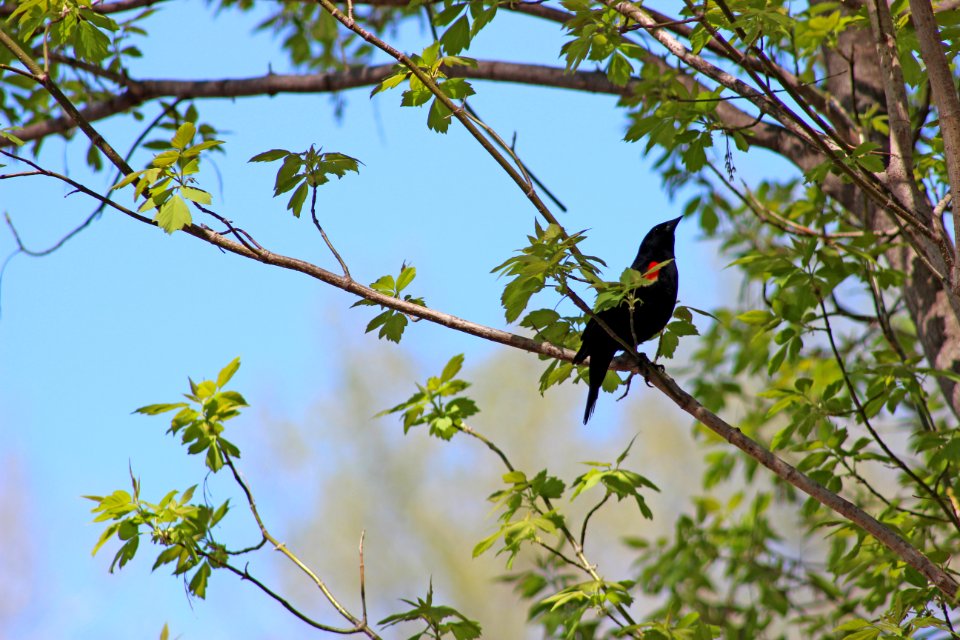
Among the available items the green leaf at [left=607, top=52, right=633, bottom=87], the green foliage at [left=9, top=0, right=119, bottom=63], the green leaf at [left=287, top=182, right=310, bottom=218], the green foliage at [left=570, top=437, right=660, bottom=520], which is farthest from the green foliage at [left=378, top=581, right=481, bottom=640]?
the green foliage at [left=9, top=0, right=119, bottom=63]

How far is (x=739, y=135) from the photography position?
331 cm

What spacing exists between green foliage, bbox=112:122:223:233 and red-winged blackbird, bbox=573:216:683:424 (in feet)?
3.97

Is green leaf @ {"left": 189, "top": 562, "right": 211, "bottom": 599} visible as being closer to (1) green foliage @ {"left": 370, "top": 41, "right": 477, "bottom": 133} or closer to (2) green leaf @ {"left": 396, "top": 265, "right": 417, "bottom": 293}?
(2) green leaf @ {"left": 396, "top": 265, "right": 417, "bottom": 293}

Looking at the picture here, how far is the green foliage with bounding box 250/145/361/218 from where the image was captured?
2582 millimetres

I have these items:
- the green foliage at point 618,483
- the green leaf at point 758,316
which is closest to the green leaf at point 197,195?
the green foliage at point 618,483

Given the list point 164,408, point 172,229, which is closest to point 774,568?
point 164,408

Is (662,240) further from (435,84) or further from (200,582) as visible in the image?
(200,582)

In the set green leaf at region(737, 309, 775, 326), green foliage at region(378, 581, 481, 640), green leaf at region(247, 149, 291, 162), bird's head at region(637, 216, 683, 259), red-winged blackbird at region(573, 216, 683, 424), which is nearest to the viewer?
green leaf at region(247, 149, 291, 162)

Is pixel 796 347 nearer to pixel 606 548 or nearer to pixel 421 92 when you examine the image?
pixel 421 92

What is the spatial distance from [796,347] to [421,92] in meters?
1.74

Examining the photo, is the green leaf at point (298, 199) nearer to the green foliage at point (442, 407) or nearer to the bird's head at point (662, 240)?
the green foliage at point (442, 407)

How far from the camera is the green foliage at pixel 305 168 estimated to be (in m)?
2.58

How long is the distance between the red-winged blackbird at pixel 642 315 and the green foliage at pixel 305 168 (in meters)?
0.89

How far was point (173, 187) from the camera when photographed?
2.34 meters
